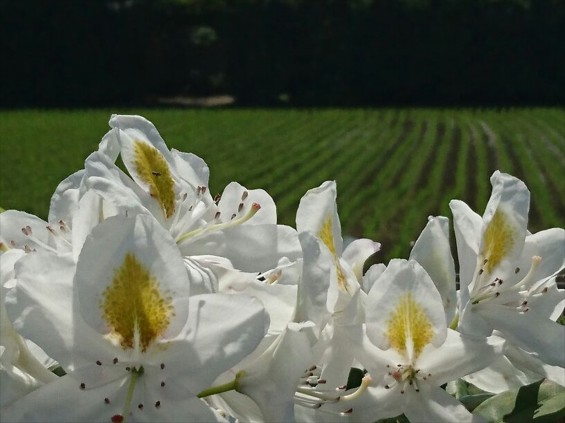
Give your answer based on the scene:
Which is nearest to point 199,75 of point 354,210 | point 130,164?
point 354,210

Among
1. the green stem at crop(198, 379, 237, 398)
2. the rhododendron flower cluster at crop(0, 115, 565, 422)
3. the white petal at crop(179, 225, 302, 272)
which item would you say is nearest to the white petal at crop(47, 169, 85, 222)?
the rhododendron flower cluster at crop(0, 115, 565, 422)

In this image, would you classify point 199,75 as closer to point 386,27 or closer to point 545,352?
point 386,27

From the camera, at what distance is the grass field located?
11.4 meters

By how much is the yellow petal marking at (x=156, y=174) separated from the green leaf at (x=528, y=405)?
0.29 m

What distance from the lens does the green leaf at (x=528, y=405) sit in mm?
761

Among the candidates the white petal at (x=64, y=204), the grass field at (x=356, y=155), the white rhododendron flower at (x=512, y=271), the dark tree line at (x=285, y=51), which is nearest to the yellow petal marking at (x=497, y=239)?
the white rhododendron flower at (x=512, y=271)

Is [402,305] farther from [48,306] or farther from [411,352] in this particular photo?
[48,306]

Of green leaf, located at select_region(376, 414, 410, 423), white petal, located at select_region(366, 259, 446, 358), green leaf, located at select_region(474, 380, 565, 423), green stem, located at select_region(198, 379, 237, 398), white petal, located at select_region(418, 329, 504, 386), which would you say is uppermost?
white petal, located at select_region(366, 259, 446, 358)

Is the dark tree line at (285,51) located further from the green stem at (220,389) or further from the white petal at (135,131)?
the green stem at (220,389)

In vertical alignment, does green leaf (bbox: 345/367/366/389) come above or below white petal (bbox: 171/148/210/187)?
below

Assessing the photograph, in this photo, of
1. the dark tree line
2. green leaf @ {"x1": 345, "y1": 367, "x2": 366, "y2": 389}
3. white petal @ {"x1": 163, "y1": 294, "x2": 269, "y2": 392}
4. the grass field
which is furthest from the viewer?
the dark tree line

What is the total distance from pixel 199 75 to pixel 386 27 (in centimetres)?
692

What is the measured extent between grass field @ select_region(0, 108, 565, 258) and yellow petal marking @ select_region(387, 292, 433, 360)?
24.7 ft

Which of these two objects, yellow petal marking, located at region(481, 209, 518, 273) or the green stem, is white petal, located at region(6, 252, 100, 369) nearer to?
the green stem
